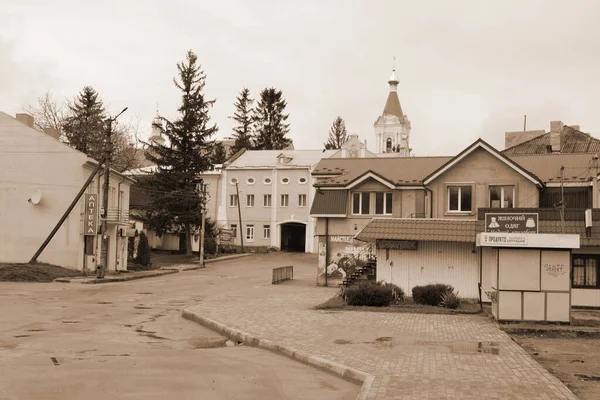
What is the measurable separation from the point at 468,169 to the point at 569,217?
7116 millimetres

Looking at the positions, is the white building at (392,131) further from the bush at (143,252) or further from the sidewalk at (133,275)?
the bush at (143,252)

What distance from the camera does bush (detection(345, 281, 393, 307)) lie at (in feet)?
81.5

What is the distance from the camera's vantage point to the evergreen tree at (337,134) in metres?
111

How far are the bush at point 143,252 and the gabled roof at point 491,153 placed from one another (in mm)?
24945

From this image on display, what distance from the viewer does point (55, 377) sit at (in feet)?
35.6

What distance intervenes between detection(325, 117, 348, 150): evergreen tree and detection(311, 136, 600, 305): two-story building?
221ft

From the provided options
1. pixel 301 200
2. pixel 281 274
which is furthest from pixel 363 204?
pixel 301 200

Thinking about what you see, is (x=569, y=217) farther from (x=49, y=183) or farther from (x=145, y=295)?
(x=49, y=183)

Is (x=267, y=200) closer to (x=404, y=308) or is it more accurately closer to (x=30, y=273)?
(x=30, y=273)

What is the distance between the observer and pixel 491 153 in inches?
1405

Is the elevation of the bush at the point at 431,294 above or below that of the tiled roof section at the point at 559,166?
below

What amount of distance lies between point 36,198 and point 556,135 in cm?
3700

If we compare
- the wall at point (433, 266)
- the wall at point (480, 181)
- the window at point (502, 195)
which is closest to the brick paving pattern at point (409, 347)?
the wall at point (433, 266)

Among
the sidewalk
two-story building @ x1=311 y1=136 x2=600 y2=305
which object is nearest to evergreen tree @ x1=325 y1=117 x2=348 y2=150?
the sidewalk
